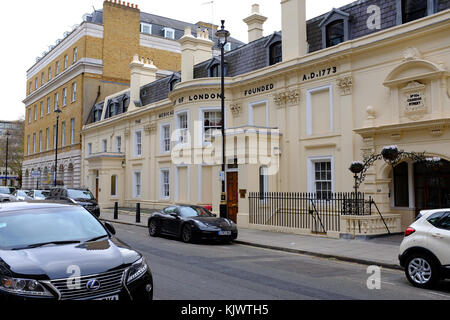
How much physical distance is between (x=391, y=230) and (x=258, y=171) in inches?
255

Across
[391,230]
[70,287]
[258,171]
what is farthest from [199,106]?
A: [70,287]

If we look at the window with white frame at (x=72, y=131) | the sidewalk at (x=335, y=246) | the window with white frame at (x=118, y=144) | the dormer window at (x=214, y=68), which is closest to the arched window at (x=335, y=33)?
the dormer window at (x=214, y=68)

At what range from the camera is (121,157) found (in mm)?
33500

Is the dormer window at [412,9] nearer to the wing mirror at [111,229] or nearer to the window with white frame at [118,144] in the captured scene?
the wing mirror at [111,229]

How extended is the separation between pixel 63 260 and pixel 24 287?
510 mm

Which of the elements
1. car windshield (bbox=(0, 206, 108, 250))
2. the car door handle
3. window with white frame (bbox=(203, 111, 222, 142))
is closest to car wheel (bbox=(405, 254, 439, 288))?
the car door handle

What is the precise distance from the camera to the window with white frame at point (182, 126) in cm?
2509

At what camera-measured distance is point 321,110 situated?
18.9 meters

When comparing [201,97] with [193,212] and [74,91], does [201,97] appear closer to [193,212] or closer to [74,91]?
[193,212]

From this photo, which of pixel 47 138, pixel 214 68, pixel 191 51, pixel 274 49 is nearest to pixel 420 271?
pixel 274 49

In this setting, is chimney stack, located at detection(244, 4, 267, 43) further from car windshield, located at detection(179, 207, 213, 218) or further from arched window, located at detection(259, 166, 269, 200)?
car windshield, located at detection(179, 207, 213, 218)

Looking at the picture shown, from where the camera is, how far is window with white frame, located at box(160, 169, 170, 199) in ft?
94.0

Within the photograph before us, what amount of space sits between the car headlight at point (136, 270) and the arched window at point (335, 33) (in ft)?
52.1

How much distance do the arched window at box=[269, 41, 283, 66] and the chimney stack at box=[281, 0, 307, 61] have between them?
871 millimetres
